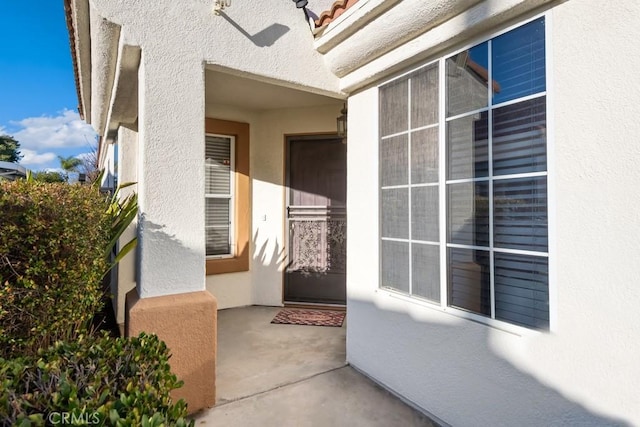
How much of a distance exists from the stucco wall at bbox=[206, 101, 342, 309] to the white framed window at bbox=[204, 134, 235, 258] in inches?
19.7

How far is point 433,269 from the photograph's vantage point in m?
4.04

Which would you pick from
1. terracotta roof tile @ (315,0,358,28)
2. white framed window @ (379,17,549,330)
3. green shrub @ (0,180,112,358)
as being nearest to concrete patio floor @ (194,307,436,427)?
white framed window @ (379,17,549,330)

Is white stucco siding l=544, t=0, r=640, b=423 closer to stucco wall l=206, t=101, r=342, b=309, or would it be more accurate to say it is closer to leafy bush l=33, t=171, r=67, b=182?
stucco wall l=206, t=101, r=342, b=309

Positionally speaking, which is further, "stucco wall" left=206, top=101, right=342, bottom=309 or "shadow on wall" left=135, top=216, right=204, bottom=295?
"stucco wall" left=206, top=101, right=342, bottom=309

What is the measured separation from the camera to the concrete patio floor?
3.97m

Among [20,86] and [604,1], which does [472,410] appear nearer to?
[604,1]

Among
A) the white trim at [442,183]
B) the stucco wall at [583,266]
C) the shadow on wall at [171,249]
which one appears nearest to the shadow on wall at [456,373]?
the stucco wall at [583,266]

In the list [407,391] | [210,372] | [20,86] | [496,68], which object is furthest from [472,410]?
[20,86]

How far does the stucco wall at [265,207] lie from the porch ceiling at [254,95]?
0.32m

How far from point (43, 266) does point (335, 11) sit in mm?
4586

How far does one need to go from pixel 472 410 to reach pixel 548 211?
2.18 metres

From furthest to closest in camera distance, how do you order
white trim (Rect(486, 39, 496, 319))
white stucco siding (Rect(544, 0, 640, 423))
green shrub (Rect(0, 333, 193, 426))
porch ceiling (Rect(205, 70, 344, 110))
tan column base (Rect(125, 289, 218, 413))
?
1. porch ceiling (Rect(205, 70, 344, 110))
2. tan column base (Rect(125, 289, 218, 413))
3. white trim (Rect(486, 39, 496, 319))
4. white stucco siding (Rect(544, 0, 640, 423))
5. green shrub (Rect(0, 333, 193, 426))

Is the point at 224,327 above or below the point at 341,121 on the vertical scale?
below

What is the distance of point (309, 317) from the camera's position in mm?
7457
